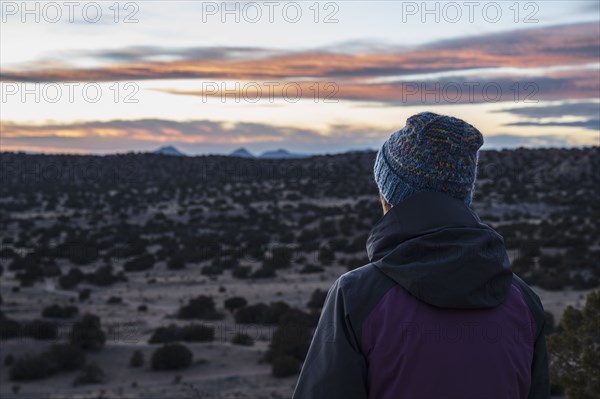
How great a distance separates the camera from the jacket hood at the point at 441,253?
6.10ft

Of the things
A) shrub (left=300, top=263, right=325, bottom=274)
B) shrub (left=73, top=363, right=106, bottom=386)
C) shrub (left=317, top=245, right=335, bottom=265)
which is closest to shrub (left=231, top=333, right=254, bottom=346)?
shrub (left=73, top=363, right=106, bottom=386)

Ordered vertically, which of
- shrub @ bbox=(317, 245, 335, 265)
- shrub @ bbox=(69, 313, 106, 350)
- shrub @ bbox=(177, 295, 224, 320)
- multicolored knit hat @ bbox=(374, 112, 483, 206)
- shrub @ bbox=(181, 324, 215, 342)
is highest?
multicolored knit hat @ bbox=(374, 112, 483, 206)

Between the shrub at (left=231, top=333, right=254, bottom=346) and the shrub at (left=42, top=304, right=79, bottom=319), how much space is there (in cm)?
491

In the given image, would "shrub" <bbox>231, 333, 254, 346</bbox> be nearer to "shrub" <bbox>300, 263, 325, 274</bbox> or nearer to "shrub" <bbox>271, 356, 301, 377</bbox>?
"shrub" <bbox>271, 356, 301, 377</bbox>

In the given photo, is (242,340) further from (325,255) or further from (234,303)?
(325,255)

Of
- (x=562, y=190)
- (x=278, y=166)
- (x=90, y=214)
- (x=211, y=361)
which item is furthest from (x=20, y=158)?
(x=211, y=361)

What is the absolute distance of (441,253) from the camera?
190 centimetres

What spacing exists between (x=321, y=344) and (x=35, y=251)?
27.2 metres

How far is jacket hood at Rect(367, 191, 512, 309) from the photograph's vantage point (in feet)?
6.10

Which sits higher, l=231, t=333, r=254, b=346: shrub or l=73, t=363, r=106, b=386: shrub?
l=73, t=363, r=106, b=386: shrub

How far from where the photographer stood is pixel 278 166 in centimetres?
7225

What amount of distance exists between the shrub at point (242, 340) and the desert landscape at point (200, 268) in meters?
0.03

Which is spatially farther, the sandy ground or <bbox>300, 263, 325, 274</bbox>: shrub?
<bbox>300, 263, 325, 274</bbox>: shrub

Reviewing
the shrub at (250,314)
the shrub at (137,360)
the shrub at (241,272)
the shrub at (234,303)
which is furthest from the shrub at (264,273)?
the shrub at (137,360)
